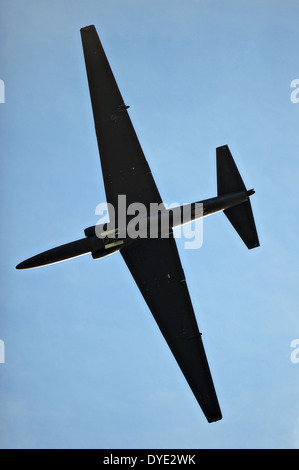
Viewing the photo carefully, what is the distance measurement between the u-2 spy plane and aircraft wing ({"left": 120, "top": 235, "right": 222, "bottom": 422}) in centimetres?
7

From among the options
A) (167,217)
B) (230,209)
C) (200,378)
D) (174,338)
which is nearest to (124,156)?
(167,217)

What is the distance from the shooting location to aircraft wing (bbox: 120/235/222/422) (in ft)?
156

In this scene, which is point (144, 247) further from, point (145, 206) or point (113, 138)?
point (113, 138)

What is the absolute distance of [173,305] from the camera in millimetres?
47938

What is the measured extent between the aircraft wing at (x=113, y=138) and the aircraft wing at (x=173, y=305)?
3521 millimetres

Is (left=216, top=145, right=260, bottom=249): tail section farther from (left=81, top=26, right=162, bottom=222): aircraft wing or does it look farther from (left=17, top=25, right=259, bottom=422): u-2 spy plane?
(left=81, top=26, right=162, bottom=222): aircraft wing

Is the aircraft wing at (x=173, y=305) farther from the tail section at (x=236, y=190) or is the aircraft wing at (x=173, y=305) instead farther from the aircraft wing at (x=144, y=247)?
the tail section at (x=236, y=190)

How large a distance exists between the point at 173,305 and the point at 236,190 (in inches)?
376

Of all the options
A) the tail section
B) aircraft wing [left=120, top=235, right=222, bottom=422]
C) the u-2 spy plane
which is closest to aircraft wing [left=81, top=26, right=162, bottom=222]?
the u-2 spy plane

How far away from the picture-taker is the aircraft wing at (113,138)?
4591cm

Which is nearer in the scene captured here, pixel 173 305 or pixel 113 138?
pixel 113 138

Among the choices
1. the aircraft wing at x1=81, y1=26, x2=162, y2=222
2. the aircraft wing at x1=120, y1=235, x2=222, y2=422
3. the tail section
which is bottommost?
the aircraft wing at x1=120, y1=235, x2=222, y2=422

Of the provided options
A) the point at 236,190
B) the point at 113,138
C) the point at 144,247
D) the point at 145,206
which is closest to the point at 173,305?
the point at 144,247

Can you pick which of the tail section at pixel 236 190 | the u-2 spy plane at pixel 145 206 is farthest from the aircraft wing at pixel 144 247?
the tail section at pixel 236 190
